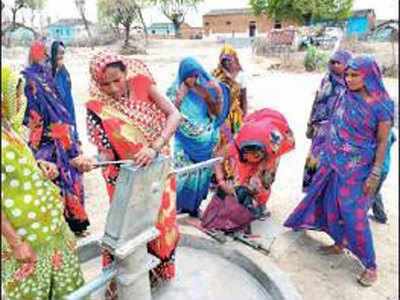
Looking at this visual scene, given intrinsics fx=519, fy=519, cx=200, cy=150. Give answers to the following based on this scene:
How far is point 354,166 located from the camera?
3.41 m

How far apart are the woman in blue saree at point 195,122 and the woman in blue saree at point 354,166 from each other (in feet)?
2.92

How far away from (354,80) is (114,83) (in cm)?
157

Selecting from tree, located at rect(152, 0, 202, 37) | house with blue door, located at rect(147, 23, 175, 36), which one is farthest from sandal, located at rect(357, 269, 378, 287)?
house with blue door, located at rect(147, 23, 175, 36)

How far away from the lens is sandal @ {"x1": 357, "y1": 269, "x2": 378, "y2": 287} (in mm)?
3430

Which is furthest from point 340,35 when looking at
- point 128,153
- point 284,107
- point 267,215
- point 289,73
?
point 128,153

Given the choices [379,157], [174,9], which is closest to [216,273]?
[379,157]

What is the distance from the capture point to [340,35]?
22469mm

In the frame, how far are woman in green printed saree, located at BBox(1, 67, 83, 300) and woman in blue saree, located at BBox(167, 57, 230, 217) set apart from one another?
6.19 feet

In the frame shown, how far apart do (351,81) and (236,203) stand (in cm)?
117

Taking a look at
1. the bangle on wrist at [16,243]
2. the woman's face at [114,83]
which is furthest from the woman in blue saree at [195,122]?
the bangle on wrist at [16,243]

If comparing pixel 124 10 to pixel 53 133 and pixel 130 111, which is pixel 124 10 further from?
pixel 130 111

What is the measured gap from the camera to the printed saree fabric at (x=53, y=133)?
12.1ft

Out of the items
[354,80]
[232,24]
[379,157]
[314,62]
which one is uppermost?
[354,80]

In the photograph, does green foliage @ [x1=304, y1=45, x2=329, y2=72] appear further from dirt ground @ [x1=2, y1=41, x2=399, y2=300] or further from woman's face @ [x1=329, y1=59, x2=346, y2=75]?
woman's face @ [x1=329, y1=59, x2=346, y2=75]
